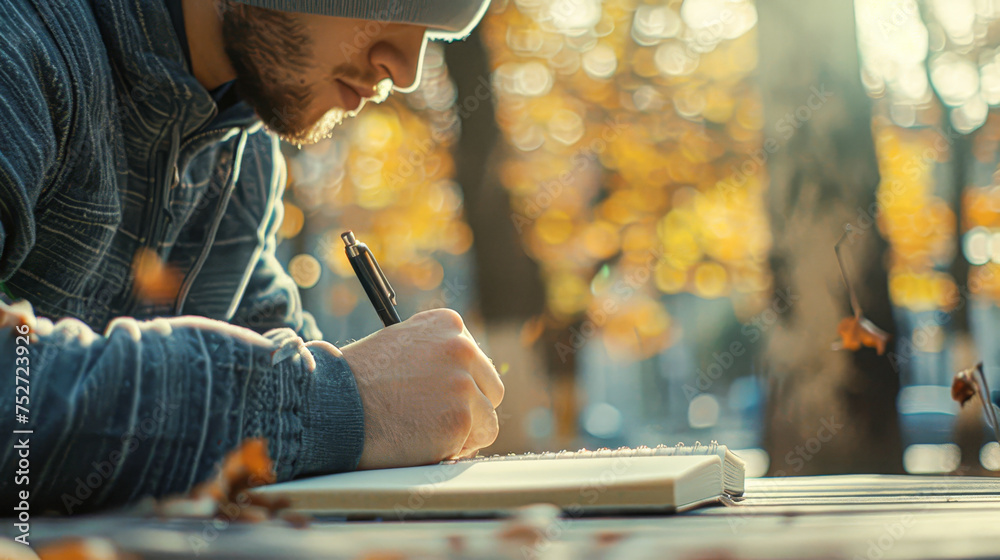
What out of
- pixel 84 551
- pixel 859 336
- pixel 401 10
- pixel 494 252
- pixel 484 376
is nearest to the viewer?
pixel 84 551

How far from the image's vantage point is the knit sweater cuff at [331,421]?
44.0 inches

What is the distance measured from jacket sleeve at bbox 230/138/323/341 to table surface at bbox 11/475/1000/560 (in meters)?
1.48

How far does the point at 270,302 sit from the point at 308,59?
0.77m

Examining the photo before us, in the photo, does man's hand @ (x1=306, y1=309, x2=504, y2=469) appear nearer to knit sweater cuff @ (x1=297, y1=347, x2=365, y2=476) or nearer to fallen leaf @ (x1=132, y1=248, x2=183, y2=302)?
knit sweater cuff @ (x1=297, y1=347, x2=365, y2=476)

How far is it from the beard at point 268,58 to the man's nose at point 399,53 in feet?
0.68

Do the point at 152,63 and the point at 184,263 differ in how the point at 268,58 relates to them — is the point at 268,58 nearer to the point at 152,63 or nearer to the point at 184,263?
the point at 152,63

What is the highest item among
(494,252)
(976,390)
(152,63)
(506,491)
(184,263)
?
(152,63)

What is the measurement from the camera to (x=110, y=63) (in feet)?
5.69

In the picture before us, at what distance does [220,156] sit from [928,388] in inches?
879

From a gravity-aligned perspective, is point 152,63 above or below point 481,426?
above

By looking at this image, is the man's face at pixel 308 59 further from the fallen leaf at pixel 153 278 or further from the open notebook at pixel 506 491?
the open notebook at pixel 506 491

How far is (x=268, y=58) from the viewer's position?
2260mm

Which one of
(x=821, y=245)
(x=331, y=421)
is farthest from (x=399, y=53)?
(x=821, y=245)

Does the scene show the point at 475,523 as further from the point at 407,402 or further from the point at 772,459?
the point at 772,459
